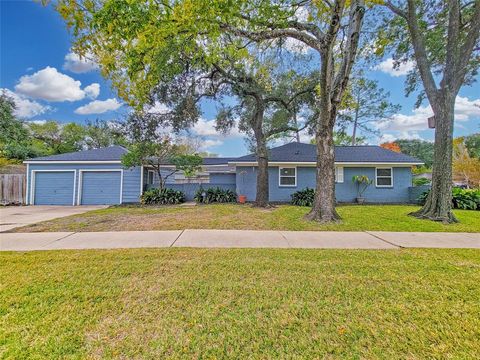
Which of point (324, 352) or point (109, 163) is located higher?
point (109, 163)

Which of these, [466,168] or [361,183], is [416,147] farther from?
[361,183]

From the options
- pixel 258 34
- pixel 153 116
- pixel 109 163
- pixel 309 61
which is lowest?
pixel 109 163

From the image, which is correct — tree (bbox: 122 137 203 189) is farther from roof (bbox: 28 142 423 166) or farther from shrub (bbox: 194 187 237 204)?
roof (bbox: 28 142 423 166)

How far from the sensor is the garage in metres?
15.1

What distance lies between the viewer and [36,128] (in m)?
31.2

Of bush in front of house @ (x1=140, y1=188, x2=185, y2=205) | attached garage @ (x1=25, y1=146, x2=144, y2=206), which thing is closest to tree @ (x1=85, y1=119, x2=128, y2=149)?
attached garage @ (x1=25, y1=146, x2=144, y2=206)

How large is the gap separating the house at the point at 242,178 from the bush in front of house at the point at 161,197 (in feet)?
3.86

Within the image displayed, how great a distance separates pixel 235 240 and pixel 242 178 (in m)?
9.74

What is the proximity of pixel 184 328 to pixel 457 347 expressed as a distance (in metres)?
2.51

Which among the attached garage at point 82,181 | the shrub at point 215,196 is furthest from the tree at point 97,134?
the shrub at point 215,196

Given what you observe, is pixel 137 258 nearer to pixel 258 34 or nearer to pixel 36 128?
pixel 258 34

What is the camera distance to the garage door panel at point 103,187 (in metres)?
15.4

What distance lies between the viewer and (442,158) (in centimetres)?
891

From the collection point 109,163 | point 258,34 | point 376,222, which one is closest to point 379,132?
point 376,222
